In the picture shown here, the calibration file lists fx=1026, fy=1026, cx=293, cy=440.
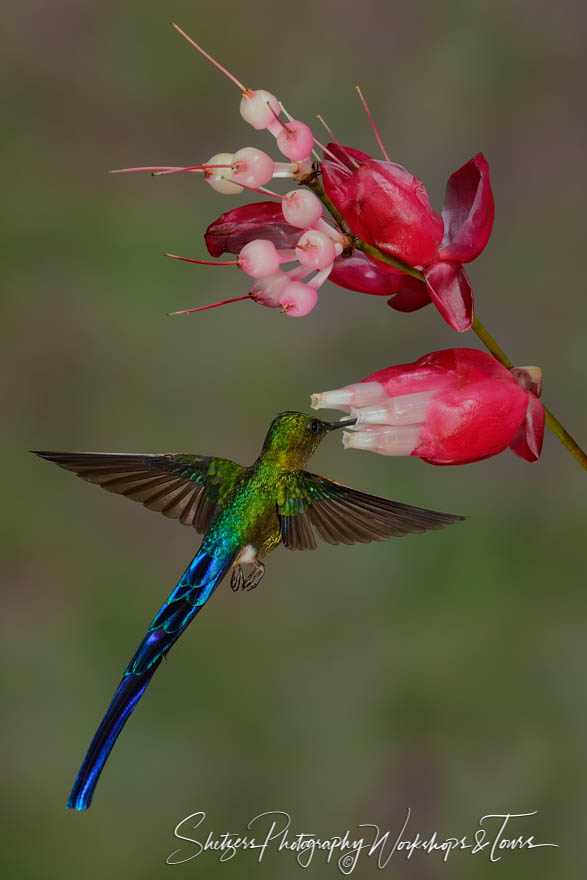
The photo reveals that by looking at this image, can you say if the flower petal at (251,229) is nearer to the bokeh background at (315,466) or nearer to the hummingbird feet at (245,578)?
the hummingbird feet at (245,578)

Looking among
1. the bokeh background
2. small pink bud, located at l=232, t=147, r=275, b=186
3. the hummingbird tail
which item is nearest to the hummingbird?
the hummingbird tail

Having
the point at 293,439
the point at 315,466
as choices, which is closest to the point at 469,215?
the point at 293,439

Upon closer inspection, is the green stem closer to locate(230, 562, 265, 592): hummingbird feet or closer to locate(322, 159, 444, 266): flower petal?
locate(322, 159, 444, 266): flower petal

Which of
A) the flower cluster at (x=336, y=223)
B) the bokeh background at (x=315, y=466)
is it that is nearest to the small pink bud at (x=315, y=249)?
the flower cluster at (x=336, y=223)

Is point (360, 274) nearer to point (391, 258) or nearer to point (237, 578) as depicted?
point (391, 258)

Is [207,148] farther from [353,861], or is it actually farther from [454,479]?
[353,861]
